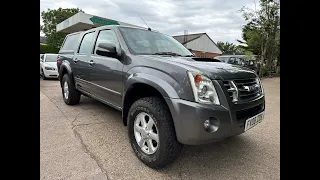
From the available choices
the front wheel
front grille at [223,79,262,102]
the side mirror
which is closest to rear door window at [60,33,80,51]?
the side mirror

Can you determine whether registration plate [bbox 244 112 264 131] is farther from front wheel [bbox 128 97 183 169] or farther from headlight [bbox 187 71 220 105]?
front wheel [bbox 128 97 183 169]

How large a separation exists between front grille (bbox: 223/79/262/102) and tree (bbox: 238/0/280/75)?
1194 centimetres

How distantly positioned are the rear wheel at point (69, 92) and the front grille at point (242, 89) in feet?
11.8

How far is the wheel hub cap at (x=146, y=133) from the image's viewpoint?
2.34m

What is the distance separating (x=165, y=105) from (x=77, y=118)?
244 centimetres

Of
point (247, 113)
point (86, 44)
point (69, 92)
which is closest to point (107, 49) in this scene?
point (86, 44)

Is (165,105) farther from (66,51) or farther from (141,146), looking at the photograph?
(66,51)

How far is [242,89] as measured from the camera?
2299 mm

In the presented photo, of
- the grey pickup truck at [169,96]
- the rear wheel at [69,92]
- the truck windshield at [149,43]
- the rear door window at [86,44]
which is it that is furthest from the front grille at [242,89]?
the rear wheel at [69,92]

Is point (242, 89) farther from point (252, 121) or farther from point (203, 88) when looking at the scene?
point (203, 88)

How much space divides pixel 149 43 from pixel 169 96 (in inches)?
55.0

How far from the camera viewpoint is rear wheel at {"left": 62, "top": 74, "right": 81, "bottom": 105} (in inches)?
186
